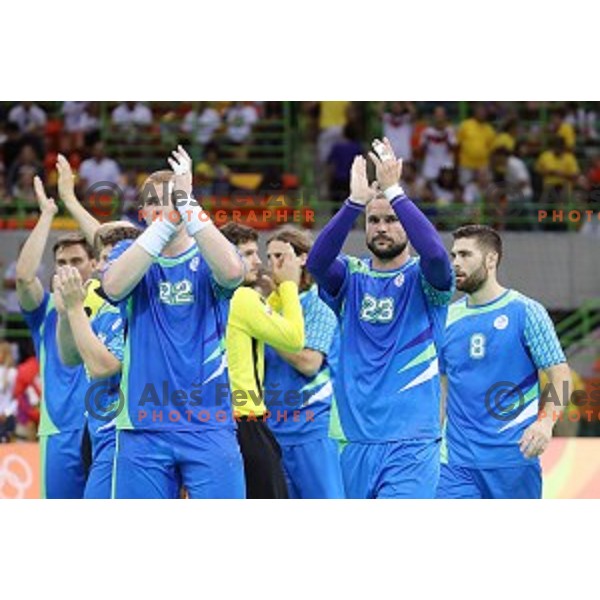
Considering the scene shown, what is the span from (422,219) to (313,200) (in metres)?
3.95

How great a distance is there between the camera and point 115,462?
10125mm

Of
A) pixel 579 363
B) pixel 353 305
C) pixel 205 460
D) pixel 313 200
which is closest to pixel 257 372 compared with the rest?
pixel 353 305

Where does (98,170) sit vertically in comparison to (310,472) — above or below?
above

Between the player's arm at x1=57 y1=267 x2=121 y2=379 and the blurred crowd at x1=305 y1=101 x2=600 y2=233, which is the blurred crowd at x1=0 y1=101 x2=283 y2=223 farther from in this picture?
the player's arm at x1=57 y1=267 x2=121 y2=379

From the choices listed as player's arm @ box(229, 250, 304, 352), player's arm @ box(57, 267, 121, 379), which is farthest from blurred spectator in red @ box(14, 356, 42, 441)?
player's arm @ box(57, 267, 121, 379)

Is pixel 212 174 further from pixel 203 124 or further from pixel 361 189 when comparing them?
pixel 361 189

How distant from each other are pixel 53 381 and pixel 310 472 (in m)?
1.83

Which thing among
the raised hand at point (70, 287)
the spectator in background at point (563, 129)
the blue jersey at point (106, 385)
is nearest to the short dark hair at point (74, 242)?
the blue jersey at point (106, 385)

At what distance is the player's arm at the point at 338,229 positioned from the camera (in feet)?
34.4

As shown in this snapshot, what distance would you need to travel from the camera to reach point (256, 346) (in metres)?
Result: 11.7

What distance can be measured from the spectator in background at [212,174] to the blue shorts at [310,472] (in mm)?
2164

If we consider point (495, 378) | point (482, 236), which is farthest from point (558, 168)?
point (495, 378)

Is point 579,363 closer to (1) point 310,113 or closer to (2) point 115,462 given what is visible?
Result: (1) point 310,113

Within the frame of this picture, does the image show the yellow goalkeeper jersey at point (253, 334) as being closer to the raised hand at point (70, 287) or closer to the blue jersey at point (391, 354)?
the blue jersey at point (391, 354)
